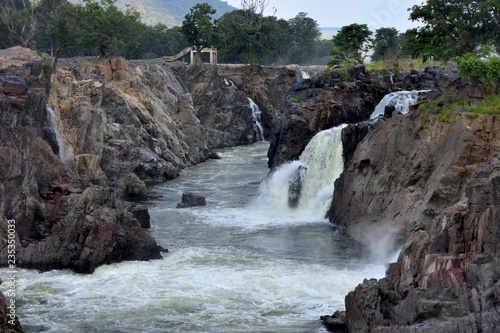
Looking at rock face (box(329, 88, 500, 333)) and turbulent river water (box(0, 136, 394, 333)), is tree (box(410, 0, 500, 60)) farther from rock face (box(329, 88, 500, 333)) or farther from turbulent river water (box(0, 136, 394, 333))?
rock face (box(329, 88, 500, 333))

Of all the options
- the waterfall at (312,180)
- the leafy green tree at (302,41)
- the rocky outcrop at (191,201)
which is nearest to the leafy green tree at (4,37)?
the rocky outcrop at (191,201)

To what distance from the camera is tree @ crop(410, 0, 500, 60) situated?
162 ft

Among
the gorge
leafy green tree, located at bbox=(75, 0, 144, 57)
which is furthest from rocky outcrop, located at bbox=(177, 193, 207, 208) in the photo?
leafy green tree, located at bbox=(75, 0, 144, 57)

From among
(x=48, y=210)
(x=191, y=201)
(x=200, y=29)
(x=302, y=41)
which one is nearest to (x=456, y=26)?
(x=191, y=201)

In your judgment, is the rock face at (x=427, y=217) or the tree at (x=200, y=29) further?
the tree at (x=200, y=29)

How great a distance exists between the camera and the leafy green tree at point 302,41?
395 feet

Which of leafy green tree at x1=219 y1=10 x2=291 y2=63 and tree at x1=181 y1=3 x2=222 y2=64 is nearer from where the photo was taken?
tree at x1=181 y1=3 x2=222 y2=64

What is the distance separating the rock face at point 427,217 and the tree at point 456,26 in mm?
9968

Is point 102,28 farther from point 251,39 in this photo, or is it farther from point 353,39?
point 251,39

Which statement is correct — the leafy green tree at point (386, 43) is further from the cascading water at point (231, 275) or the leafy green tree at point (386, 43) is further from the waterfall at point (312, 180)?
the cascading water at point (231, 275)

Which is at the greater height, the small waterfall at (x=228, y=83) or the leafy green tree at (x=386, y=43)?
the leafy green tree at (x=386, y=43)

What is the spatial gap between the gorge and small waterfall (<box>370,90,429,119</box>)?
4.48 feet

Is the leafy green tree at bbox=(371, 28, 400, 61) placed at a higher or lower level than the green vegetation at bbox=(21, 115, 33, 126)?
higher

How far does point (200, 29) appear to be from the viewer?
91.0 meters
